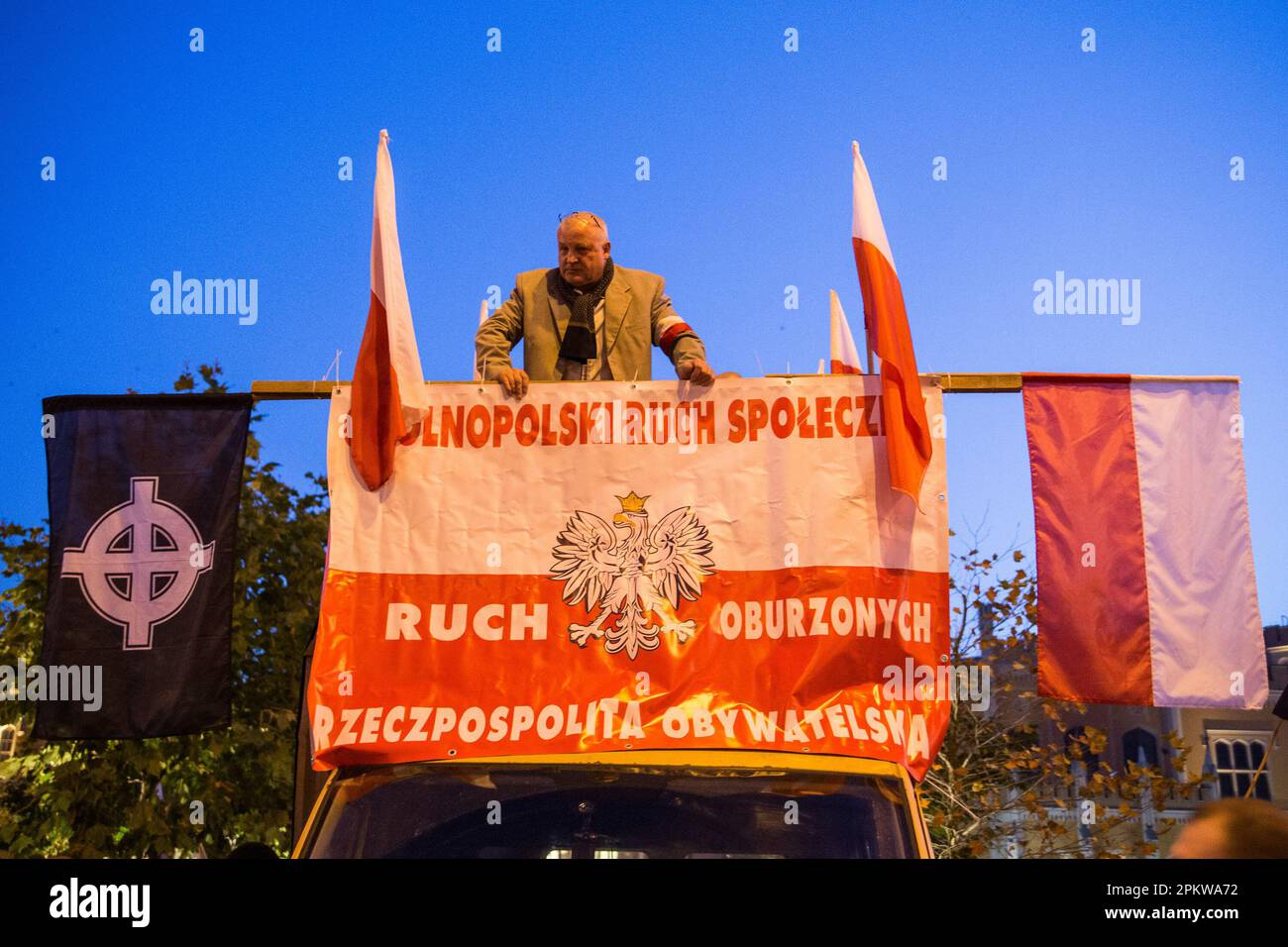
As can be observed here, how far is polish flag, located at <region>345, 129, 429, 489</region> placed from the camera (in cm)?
576

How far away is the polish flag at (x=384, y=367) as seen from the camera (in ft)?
18.9

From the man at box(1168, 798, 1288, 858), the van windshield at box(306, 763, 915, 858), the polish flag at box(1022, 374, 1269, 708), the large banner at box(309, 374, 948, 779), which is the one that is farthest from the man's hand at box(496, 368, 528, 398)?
the man at box(1168, 798, 1288, 858)

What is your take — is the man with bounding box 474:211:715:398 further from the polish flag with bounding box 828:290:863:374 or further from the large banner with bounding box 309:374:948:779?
the polish flag with bounding box 828:290:863:374

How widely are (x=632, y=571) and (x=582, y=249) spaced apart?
1.83 meters

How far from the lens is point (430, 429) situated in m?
5.82

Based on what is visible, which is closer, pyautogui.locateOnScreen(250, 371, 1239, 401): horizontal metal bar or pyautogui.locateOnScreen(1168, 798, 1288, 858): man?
pyautogui.locateOnScreen(1168, 798, 1288, 858): man

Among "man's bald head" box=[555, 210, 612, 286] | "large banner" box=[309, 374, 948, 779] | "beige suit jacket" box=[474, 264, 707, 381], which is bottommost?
"large banner" box=[309, 374, 948, 779]

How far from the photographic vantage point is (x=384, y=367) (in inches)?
233

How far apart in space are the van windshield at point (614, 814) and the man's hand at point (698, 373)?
1.88 metres

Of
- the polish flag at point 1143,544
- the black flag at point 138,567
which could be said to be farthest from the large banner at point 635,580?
the polish flag at point 1143,544

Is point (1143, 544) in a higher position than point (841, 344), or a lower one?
lower

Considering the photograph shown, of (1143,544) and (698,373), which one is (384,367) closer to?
(698,373)

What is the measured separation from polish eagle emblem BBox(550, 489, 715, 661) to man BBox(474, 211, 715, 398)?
1023 millimetres

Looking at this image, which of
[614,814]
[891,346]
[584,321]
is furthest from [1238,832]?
[584,321]
